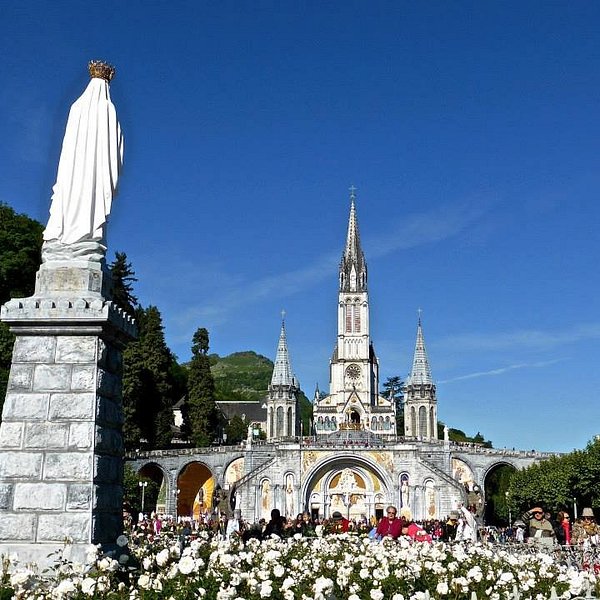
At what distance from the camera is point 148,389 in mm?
52531

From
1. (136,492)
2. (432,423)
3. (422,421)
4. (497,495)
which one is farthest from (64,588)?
(432,423)

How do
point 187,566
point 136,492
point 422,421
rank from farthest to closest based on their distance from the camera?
point 422,421, point 136,492, point 187,566

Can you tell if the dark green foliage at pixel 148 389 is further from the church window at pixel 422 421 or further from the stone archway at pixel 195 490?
the church window at pixel 422 421

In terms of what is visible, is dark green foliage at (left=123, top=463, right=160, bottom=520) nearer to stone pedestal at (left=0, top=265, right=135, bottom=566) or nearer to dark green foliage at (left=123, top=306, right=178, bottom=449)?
dark green foliage at (left=123, top=306, right=178, bottom=449)

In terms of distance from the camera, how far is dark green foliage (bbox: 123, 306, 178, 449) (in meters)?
50.2

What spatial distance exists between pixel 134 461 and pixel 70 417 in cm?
4645

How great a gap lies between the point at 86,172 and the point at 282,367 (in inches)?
2765

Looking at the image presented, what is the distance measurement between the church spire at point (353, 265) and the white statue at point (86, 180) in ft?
253

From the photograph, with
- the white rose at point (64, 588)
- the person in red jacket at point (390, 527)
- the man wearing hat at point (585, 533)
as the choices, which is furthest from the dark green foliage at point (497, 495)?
the white rose at point (64, 588)

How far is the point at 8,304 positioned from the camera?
7.54 m

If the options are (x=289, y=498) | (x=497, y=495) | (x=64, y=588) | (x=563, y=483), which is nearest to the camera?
(x=64, y=588)

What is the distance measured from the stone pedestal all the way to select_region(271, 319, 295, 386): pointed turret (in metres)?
69.2

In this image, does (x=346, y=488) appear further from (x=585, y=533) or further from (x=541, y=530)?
(x=541, y=530)

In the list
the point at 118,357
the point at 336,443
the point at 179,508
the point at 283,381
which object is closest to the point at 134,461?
the point at 179,508
